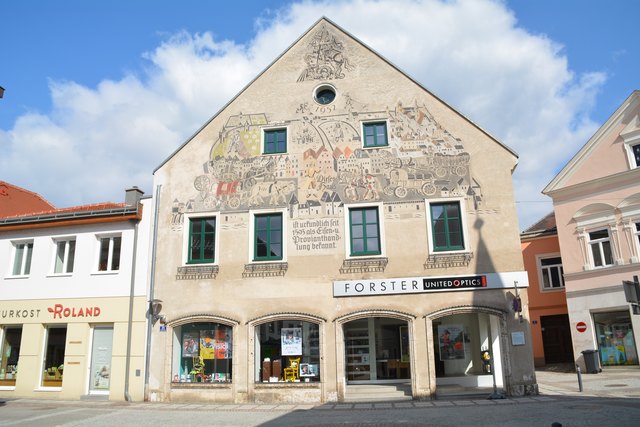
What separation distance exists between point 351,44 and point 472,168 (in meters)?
6.53

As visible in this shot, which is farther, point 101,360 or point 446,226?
point 101,360

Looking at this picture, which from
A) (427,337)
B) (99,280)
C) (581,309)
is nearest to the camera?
(427,337)

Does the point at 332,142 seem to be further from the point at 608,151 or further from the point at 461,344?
the point at 608,151

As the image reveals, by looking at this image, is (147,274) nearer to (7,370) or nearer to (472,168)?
(7,370)

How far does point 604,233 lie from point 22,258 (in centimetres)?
2514

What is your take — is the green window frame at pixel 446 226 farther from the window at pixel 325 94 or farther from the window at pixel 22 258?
the window at pixel 22 258

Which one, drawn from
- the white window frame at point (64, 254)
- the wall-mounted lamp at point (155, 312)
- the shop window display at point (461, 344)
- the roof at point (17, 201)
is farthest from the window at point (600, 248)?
the roof at point (17, 201)

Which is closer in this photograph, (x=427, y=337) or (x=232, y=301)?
(x=427, y=337)

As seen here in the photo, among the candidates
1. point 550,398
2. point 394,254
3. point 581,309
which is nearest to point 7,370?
point 394,254

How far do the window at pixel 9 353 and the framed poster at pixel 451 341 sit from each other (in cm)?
1579

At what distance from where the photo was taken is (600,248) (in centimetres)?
2356

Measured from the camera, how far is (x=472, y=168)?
17547 millimetres

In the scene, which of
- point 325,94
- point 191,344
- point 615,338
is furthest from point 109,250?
point 615,338

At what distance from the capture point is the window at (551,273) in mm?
28453
